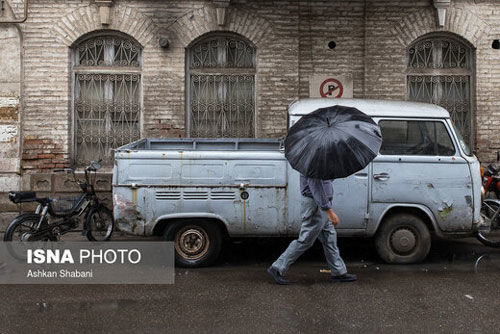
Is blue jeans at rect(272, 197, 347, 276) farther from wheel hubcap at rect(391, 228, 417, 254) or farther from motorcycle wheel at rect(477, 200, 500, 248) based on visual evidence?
motorcycle wheel at rect(477, 200, 500, 248)

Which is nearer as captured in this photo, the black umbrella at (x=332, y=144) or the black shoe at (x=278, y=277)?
the black umbrella at (x=332, y=144)

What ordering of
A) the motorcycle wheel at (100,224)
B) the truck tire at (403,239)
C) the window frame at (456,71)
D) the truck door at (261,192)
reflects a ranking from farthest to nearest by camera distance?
the window frame at (456,71), the motorcycle wheel at (100,224), the truck tire at (403,239), the truck door at (261,192)

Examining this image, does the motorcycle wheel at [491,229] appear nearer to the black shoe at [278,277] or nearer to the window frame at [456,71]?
the window frame at [456,71]

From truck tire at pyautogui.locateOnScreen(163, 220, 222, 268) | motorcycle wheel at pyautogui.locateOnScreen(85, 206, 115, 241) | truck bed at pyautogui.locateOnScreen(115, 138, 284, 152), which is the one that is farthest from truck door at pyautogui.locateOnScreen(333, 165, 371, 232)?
motorcycle wheel at pyautogui.locateOnScreen(85, 206, 115, 241)

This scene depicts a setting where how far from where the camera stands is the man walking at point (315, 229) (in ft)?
18.2

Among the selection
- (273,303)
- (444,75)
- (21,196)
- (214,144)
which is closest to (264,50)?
(214,144)

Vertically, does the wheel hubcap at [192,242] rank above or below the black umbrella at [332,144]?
below

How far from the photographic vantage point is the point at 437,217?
6.79m

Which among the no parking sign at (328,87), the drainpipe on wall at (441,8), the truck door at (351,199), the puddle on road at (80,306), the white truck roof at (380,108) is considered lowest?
the puddle on road at (80,306)

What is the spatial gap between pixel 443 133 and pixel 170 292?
4024 mm

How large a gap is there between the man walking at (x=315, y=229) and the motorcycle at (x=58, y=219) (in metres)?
3.16

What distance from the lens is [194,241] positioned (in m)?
6.77

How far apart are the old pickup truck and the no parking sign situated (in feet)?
11.2

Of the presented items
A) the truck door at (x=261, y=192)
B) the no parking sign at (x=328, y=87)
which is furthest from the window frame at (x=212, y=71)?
the truck door at (x=261, y=192)
